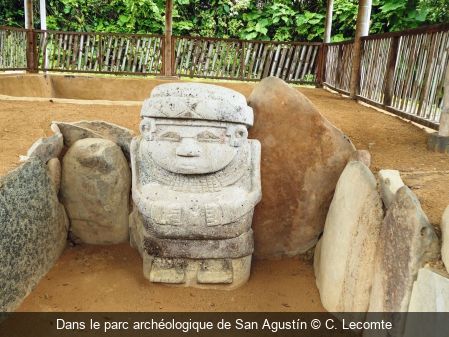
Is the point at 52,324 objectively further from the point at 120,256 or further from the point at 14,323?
the point at 120,256

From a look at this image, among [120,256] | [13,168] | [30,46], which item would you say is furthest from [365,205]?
[30,46]

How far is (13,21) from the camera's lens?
11078 millimetres

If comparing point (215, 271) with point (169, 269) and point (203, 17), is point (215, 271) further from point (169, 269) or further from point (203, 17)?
point (203, 17)

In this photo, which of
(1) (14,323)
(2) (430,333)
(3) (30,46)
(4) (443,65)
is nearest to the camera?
(2) (430,333)

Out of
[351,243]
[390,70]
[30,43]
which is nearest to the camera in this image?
[351,243]

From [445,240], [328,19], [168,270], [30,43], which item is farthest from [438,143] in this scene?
[30,43]

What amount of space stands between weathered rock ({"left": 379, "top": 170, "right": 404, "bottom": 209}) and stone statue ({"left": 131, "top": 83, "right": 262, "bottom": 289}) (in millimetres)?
839

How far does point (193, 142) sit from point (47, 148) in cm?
129

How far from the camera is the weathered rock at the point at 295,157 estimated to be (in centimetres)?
310

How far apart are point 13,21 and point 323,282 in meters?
11.6

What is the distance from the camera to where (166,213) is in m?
2.69

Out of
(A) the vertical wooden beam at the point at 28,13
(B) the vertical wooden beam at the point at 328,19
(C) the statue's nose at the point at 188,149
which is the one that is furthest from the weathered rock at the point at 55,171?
(B) the vertical wooden beam at the point at 328,19

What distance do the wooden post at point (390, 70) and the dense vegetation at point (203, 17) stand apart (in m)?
6.09
